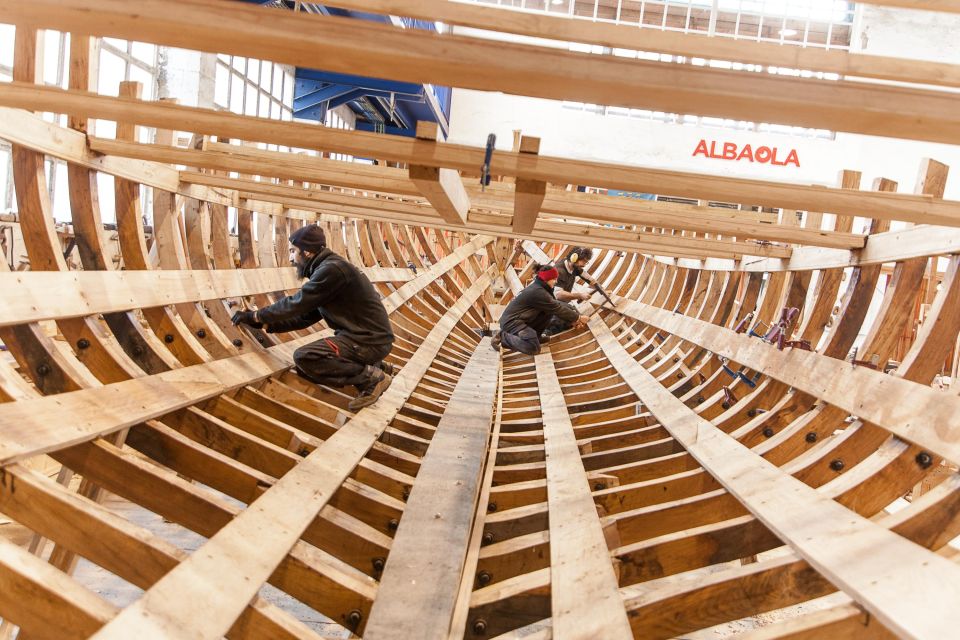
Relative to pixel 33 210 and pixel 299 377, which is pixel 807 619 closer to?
pixel 33 210

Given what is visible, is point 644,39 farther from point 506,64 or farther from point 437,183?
point 437,183

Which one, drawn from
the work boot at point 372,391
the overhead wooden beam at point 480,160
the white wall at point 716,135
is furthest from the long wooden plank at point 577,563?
the white wall at point 716,135

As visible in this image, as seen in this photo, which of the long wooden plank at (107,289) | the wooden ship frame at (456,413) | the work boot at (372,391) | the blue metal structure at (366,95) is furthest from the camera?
the blue metal structure at (366,95)

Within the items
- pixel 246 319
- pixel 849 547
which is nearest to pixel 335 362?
pixel 246 319

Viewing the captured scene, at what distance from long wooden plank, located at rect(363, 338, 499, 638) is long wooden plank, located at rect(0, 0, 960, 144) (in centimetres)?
158

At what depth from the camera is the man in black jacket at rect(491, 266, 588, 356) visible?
8508 millimetres

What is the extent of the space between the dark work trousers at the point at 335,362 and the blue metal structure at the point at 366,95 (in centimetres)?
679

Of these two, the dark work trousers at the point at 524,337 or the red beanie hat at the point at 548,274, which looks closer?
the red beanie hat at the point at 548,274

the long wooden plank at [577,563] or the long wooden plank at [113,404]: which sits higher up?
the long wooden plank at [113,404]

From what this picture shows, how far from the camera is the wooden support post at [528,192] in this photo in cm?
288

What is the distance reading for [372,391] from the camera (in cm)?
523

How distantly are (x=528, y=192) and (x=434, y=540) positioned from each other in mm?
1381

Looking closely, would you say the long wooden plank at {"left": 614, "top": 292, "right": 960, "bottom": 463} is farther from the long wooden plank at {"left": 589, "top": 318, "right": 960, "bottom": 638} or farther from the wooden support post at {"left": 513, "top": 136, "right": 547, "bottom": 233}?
the wooden support post at {"left": 513, "top": 136, "right": 547, "bottom": 233}

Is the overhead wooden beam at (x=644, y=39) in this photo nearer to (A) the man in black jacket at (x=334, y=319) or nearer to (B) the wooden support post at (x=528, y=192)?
(B) the wooden support post at (x=528, y=192)
